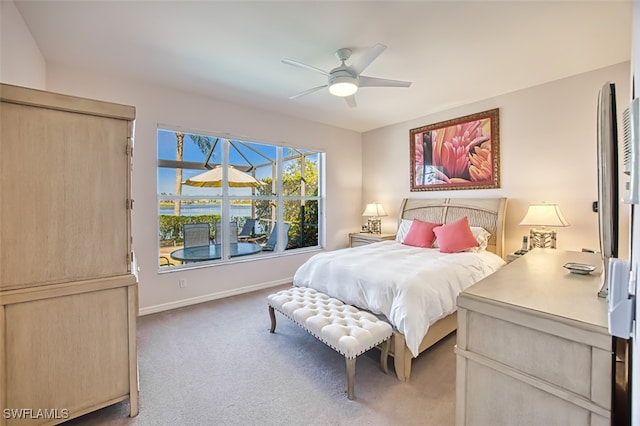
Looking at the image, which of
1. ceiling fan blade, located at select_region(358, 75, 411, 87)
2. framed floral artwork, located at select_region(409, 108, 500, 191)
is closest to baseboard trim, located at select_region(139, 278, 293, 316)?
framed floral artwork, located at select_region(409, 108, 500, 191)

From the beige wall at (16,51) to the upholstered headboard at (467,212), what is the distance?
4.81 metres

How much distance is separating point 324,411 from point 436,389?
844 mm

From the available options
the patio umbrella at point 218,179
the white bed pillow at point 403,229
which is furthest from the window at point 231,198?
the white bed pillow at point 403,229

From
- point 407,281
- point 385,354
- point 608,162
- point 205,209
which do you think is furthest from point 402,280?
point 205,209

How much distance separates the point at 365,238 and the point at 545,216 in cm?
257

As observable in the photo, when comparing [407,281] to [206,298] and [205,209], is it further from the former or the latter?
[205,209]

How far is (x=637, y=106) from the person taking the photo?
26.7 inches

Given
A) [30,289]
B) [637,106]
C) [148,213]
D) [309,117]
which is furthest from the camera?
[309,117]

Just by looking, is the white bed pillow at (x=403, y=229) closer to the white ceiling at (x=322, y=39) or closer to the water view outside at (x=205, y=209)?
the white ceiling at (x=322, y=39)

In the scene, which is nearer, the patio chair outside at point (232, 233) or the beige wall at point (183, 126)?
the beige wall at point (183, 126)

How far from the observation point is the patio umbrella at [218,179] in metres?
3.88

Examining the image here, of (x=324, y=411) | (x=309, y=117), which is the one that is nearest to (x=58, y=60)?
(x=309, y=117)

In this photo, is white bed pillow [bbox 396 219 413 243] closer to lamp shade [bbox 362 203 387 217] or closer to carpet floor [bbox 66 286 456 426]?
lamp shade [bbox 362 203 387 217]

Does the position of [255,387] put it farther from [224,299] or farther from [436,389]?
[224,299]
